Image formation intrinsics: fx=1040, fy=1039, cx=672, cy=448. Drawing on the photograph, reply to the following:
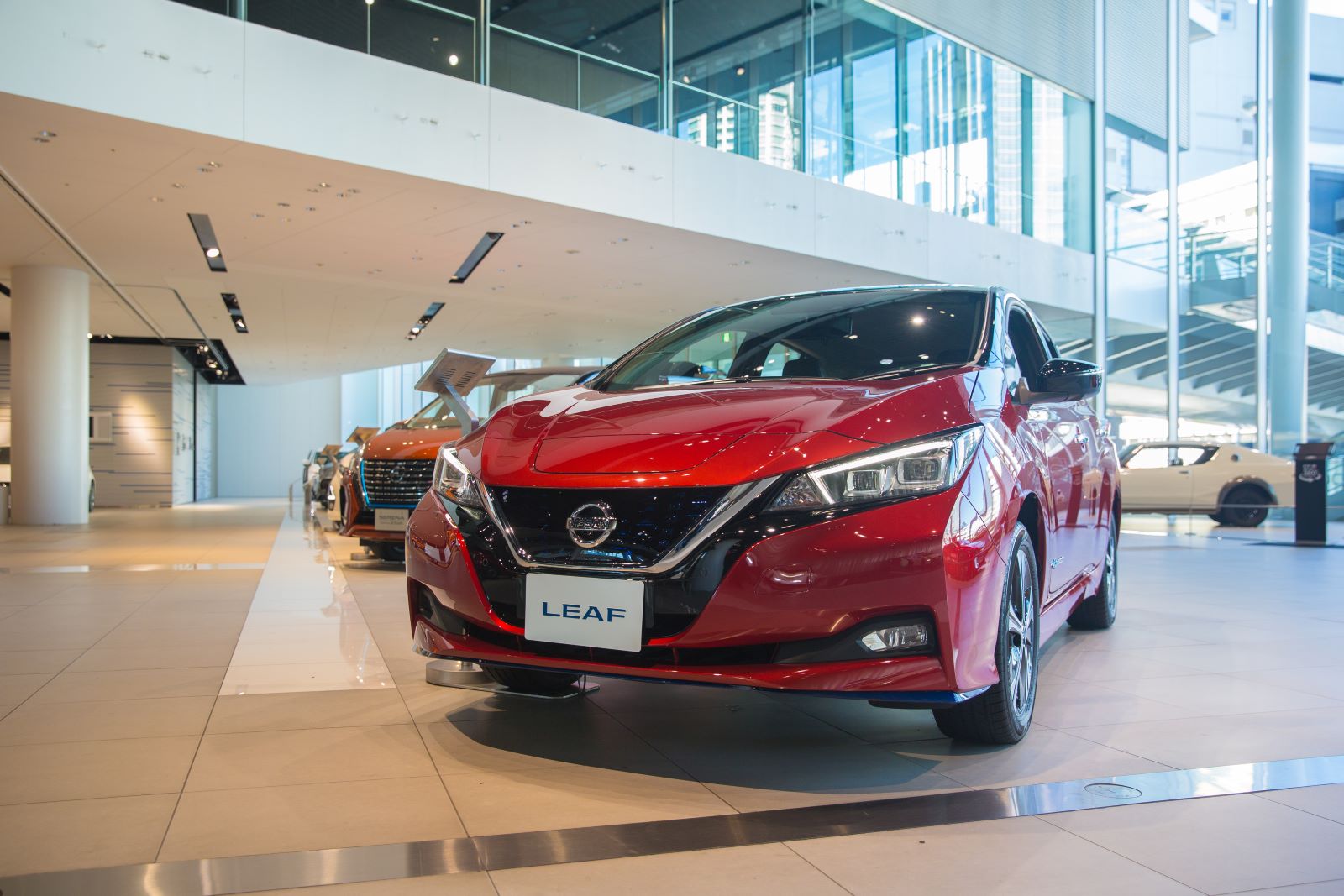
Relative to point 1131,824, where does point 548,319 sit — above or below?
above

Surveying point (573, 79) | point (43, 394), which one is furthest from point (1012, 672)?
point (43, 394)

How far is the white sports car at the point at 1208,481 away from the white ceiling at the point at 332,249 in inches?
186

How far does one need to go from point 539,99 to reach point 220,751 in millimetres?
10024

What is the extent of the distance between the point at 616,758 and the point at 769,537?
85 centimetres

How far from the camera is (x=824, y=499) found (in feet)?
7.62

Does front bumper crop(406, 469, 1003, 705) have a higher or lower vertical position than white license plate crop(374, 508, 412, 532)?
higher

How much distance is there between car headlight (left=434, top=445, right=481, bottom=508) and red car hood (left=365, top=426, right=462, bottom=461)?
453 cm

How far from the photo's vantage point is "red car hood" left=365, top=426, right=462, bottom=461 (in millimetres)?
7547

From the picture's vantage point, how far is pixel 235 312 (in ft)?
64.8

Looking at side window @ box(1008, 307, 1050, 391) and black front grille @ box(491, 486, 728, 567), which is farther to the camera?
side window @ box(1008, 307, 1050, 391)

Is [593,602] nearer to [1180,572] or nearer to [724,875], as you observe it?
[724,875]

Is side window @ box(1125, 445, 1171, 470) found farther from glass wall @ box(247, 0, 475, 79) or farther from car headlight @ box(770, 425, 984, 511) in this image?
car headlight @ box(770, 425, 984, 511)

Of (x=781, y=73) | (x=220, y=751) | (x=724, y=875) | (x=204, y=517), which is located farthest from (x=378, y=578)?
(x=204, y=517)

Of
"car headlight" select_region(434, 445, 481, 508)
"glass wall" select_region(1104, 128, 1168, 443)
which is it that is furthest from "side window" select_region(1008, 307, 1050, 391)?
"glass wall" select_region(1104, 128, 1168, 443)
